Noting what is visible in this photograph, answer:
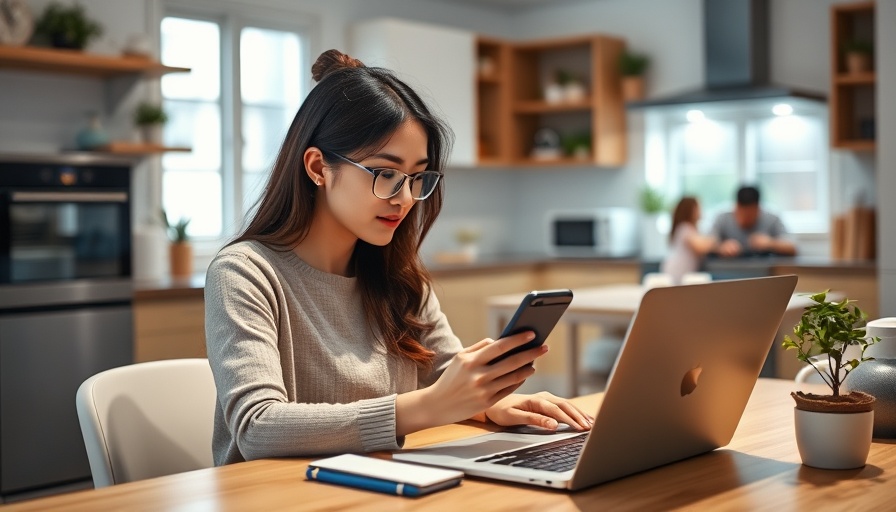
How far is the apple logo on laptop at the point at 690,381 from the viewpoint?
130 centimetres

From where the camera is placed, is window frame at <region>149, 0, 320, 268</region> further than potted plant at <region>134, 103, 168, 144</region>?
Yes

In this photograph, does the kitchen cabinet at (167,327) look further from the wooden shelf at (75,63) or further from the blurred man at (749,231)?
the blurred man at (749,231)

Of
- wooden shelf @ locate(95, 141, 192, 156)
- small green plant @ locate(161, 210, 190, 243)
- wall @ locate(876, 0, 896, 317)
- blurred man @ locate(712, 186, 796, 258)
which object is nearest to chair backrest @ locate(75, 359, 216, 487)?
wooden shelf @ locate(95, 141, 192, 156)

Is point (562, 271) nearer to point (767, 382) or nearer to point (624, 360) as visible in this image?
point (767, 382)

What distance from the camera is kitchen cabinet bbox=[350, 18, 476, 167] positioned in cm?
587

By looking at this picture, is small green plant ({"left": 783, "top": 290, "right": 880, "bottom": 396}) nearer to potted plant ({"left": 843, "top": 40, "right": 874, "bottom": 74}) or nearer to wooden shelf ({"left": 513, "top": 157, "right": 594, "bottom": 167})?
potted plant ({"left": 843, "top": 40, "right": 874, "bottom": 74})

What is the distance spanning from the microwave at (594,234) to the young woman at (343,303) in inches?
177

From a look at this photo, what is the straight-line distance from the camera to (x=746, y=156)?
6371 mm

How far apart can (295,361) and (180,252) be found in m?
3.44

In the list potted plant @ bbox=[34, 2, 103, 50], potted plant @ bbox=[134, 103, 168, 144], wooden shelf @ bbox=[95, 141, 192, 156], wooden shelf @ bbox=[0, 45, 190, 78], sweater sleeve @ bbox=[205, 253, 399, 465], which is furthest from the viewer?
potted plant @ bbox=[134, 103, 168, 144]

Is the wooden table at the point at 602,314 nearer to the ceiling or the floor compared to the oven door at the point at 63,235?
A: nearer to the floor

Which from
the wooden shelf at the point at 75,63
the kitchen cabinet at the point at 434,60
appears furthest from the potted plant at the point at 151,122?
the kitchen cabinet at the point at 434,60

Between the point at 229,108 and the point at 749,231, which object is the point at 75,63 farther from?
the point at 749,231

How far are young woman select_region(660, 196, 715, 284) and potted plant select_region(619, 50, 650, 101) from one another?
145cm
